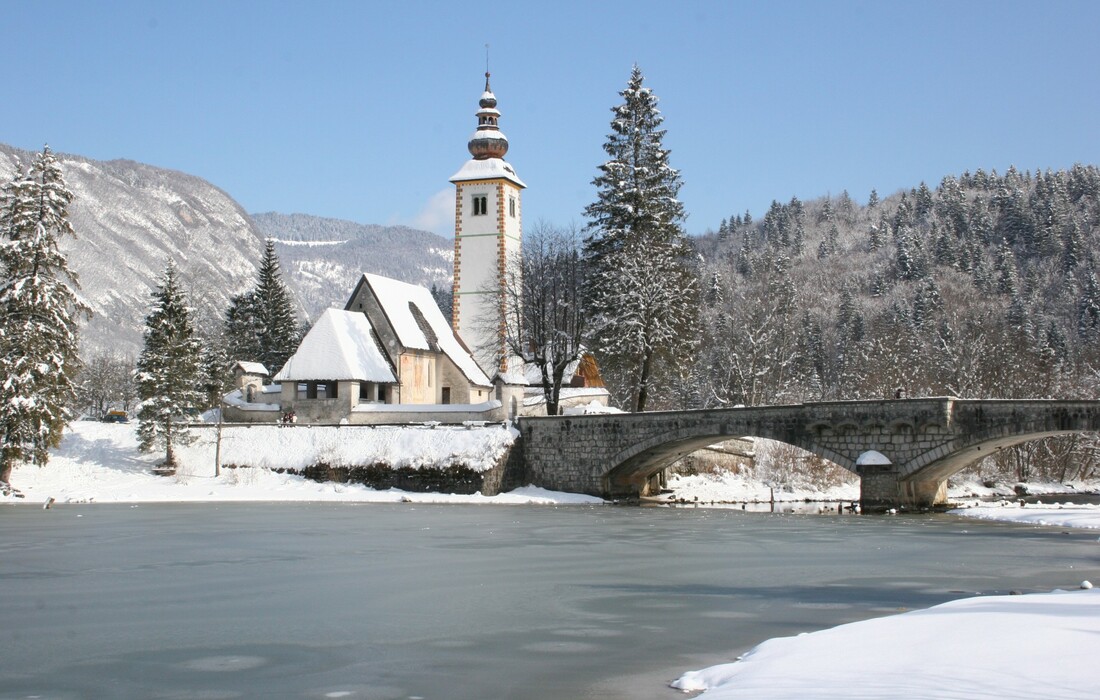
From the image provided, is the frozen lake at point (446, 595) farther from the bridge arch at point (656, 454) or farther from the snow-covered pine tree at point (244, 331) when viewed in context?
the snow-covered pine tree at point (244, 331)

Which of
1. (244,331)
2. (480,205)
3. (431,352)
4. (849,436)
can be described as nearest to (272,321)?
(244,331)

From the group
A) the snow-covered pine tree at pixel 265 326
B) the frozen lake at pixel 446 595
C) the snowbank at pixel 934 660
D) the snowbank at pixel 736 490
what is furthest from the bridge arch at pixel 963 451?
the snow-covered pine tree at pixel 265 326

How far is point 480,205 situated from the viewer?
6081cm

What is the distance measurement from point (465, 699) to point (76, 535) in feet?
65.2

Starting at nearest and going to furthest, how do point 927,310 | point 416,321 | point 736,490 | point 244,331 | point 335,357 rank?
point 736,490 < point 335,357 < point 416,321 < point 244,331 < point 927,310

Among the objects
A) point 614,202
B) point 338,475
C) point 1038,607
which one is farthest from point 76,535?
point 614,202

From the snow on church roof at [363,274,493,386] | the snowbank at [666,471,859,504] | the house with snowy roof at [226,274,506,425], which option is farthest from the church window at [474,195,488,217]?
the snowbank at [666,471,859,504]

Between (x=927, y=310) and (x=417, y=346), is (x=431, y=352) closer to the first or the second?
(x=417, y=346)

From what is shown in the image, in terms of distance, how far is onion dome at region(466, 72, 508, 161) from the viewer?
61.9m

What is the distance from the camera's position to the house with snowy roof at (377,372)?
4916 cm

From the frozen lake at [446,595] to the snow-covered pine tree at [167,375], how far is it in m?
14.2

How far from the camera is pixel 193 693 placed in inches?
425

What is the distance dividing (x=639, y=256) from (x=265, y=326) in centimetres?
2894

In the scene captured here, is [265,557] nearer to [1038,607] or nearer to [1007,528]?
[1038,607]
